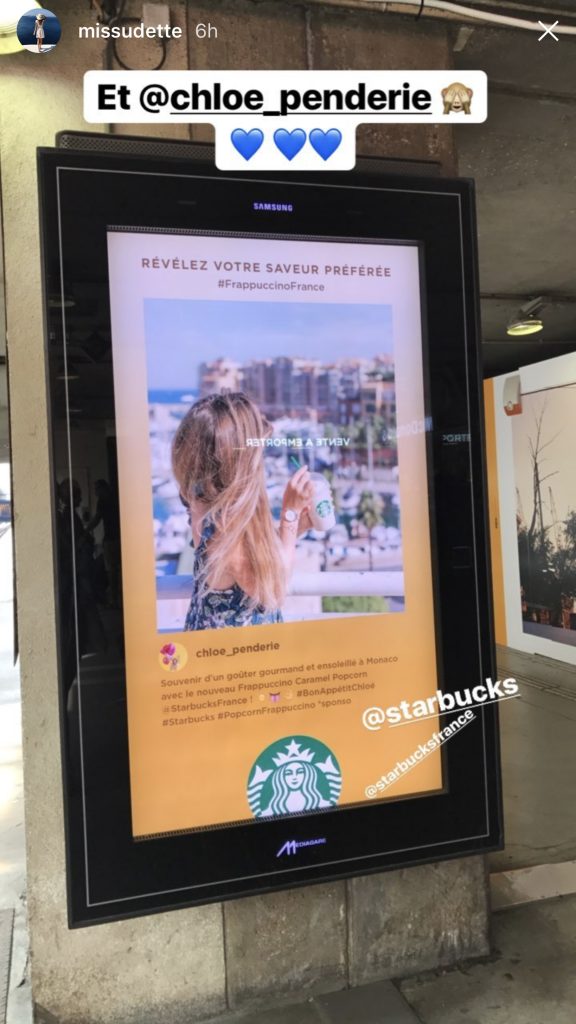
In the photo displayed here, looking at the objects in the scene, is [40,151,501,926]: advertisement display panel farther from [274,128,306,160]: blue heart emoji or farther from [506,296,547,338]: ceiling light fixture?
[506,296,547,338]: ceiling light fixture

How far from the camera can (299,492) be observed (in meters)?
2.07

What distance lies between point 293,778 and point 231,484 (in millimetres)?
898

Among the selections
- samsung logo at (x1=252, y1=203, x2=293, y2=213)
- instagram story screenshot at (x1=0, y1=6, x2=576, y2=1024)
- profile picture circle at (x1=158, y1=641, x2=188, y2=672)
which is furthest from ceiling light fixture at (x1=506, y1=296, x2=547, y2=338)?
profile picture circle at (x1=158, y1=641, x2=188, y2=672)

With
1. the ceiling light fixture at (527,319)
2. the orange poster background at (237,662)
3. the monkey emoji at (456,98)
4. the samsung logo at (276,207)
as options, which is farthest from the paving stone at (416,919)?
the ceiling light fixture at (527,319)

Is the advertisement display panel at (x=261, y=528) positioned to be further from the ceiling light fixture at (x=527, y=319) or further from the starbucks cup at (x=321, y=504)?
the ceiling light fixture at (x=527, y=319)

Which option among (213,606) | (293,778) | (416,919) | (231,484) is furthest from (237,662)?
(416,919)

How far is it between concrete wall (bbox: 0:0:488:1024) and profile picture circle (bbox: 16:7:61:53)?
0.10 m

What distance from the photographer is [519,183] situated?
4078 mm

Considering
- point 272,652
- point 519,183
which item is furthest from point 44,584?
point 519,183

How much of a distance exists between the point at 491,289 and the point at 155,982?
19.8ft

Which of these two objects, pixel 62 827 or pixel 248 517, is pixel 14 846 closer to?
Result: pixel 62 827

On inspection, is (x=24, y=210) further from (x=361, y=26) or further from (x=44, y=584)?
(x=361, y=26)

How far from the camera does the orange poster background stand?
1935mm

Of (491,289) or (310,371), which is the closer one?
(310,371)
